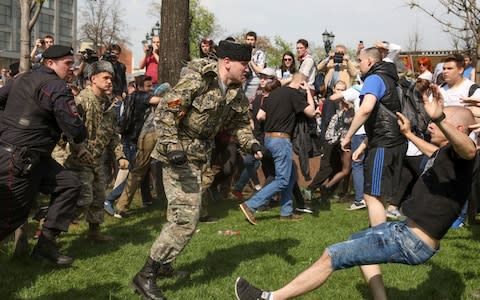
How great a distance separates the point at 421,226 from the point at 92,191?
14.2 feet

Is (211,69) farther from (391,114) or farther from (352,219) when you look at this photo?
(352,219)

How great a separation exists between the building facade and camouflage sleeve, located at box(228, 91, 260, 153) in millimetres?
69662

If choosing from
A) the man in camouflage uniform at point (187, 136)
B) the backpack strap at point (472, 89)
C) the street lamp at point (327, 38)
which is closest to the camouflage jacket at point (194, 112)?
the man in camouflage uniform at point (187, 136)

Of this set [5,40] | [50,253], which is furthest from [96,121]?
[5,40]

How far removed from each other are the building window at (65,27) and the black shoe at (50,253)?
8804 centimetres

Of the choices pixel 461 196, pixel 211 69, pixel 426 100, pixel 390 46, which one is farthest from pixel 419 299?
pixel 390 46

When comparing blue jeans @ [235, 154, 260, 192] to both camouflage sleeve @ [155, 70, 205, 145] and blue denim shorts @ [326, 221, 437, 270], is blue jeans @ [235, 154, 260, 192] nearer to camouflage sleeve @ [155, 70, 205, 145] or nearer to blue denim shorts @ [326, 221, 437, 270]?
camouflage sleeve @ [155, 70, 205, 145]

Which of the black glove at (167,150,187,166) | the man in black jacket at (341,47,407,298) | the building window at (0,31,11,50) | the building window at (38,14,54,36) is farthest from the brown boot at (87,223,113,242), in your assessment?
the building window at (38,14,54,36)

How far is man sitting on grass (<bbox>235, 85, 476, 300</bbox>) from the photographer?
13.2 feet

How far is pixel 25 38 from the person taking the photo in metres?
9.47

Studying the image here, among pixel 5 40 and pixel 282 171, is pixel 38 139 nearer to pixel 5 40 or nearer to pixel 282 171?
pixel 282 171

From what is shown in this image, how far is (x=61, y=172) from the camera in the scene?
243 inches

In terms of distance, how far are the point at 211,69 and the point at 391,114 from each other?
6.81 ft

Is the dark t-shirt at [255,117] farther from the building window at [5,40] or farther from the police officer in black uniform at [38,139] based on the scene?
the building window at [5,40]
